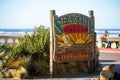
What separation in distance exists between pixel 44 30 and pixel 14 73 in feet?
9.72

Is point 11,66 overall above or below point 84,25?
below

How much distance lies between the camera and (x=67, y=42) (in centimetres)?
1260

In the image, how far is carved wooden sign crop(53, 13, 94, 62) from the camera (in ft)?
40.3

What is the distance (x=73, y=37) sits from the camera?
12.8m

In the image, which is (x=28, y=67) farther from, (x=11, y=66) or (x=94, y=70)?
(x=94, y=70)

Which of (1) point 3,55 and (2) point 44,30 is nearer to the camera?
(1) point 3,55

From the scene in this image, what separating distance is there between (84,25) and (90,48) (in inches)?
42.5

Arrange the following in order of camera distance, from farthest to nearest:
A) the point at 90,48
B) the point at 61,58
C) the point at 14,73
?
1. the point at 90,48
2. the point at 61,58
3. the point at 14,73

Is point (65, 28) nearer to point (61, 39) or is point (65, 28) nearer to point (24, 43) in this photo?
point (61, 39)

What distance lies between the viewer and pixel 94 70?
44.1ft

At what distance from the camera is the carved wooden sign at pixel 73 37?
12.3 meters

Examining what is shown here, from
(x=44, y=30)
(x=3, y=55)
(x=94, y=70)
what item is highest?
(x=44, y=30)

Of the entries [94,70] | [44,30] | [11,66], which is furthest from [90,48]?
[11,66]

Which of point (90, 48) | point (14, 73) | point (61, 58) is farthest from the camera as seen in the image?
point (90, 48)
